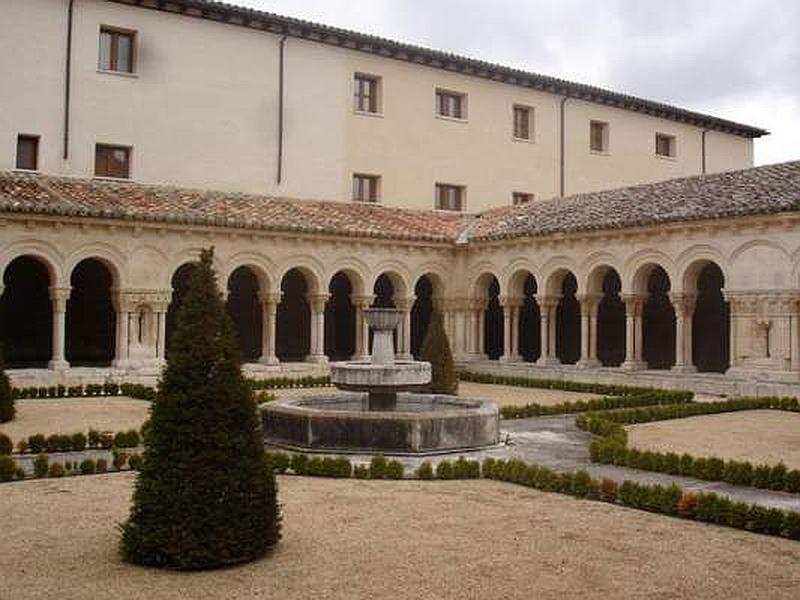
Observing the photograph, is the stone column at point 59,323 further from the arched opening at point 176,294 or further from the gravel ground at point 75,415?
the arched opening at point 176,294

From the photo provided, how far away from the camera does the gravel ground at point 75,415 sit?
15844 millimetres

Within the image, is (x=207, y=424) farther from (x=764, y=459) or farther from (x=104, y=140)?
(x=104, y=140)

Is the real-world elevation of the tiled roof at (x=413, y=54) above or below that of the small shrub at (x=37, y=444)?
above

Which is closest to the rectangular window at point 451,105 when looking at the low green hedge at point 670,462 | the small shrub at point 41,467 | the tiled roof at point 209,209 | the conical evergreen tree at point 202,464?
the tiled roof at point 209,209

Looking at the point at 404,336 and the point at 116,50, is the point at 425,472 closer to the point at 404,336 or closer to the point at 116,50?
the point at 404,336

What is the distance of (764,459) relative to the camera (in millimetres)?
13188

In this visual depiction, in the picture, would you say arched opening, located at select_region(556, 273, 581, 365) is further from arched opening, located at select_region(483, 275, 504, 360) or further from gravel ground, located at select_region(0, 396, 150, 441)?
gravel ground, located at select_region(0, 396, 150, 441)

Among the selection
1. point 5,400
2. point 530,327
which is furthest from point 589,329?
point 5,400

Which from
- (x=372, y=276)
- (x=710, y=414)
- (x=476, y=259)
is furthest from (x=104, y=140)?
(x=710, y=414)

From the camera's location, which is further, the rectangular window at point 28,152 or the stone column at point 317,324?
the stone column at point 317,324

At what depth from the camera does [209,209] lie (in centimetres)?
2556

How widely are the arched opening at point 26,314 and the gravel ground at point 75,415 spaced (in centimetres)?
657

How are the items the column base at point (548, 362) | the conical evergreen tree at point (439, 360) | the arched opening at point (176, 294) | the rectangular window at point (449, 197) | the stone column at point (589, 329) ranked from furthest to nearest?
the rectangular window at point (449, 197), the arched opening at point (176, 294), the column base at point (548, 362), the stone column at point (589, 329), the conical evergreen tree at point (439, 360)

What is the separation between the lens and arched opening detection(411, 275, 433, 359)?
1271 inches
